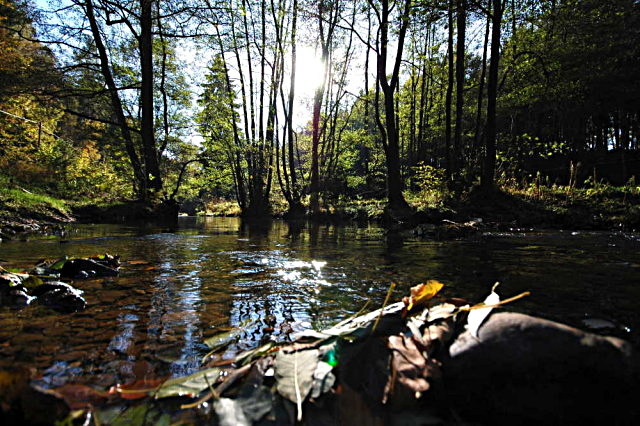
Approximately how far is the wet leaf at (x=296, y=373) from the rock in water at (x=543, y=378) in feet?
1.66

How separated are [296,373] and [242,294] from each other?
1.64 meters

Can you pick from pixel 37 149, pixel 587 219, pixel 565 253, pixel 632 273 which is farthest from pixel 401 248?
pixel 37 149

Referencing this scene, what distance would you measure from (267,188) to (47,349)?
67.5ft

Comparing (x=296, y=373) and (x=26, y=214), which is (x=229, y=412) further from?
(x=26, y=214)

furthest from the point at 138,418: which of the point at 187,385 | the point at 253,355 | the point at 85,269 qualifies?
the point at 85,269

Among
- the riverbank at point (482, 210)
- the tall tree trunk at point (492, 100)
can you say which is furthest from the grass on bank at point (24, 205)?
the tall tree trunk at point (492, 100)

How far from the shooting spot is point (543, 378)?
1.17 meters

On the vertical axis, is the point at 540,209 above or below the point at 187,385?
above

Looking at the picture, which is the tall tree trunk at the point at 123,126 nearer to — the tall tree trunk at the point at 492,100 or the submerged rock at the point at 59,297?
the submerged rock at the point at 59,297

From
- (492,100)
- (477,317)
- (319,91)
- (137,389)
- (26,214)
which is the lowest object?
(137,389)

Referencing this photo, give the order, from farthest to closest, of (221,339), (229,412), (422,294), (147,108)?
(147,108) < (221,339) < (422,294) < (229,412)

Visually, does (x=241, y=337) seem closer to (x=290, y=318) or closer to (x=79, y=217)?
(x=290, y=318)

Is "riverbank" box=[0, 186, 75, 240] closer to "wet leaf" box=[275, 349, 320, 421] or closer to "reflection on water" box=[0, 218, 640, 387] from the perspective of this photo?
"reflection on water" box=[0, 218, 640, 387]

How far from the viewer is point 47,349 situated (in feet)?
5.39
